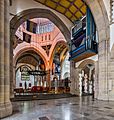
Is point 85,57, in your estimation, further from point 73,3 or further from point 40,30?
point 40,30

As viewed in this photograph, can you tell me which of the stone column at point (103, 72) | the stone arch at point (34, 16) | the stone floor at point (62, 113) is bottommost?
the stone floor at point (62, 113)

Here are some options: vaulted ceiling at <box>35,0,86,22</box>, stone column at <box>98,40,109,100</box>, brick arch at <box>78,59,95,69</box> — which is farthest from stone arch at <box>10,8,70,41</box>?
stone column at <box>98,40,109,100</box>

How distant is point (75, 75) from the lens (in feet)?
49.8

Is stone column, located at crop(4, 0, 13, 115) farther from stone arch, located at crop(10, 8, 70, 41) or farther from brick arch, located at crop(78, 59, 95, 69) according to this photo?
brick arch, located at crop(78, 59, 95, 69)

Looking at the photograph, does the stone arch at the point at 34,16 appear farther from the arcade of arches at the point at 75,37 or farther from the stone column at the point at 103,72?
the stone column at the point at 103,72

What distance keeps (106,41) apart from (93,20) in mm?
2117

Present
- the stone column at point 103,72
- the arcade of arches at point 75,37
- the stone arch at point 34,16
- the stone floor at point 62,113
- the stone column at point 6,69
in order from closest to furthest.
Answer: the stone floor at point 62,113
the stone column at point 6,69
the arcade of arches at point 75,37
the stone column at point 103,72
the stone arch at point 34,16

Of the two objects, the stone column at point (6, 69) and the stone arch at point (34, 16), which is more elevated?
the stone arch at point (34, 16)

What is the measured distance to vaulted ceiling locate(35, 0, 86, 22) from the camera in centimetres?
1305

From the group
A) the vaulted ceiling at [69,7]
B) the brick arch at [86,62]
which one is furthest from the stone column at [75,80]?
the vaulted ceiling at [69,7]

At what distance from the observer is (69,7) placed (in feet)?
45.1

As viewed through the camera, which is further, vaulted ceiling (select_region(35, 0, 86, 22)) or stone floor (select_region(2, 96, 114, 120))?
vaulted ceiling (select_region(35, 0, 86, 22))

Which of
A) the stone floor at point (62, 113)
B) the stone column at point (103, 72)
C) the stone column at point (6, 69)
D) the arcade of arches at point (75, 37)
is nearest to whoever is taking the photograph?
the stone floor at point (62, 113)

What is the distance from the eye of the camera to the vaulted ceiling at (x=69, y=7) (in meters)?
13.0
